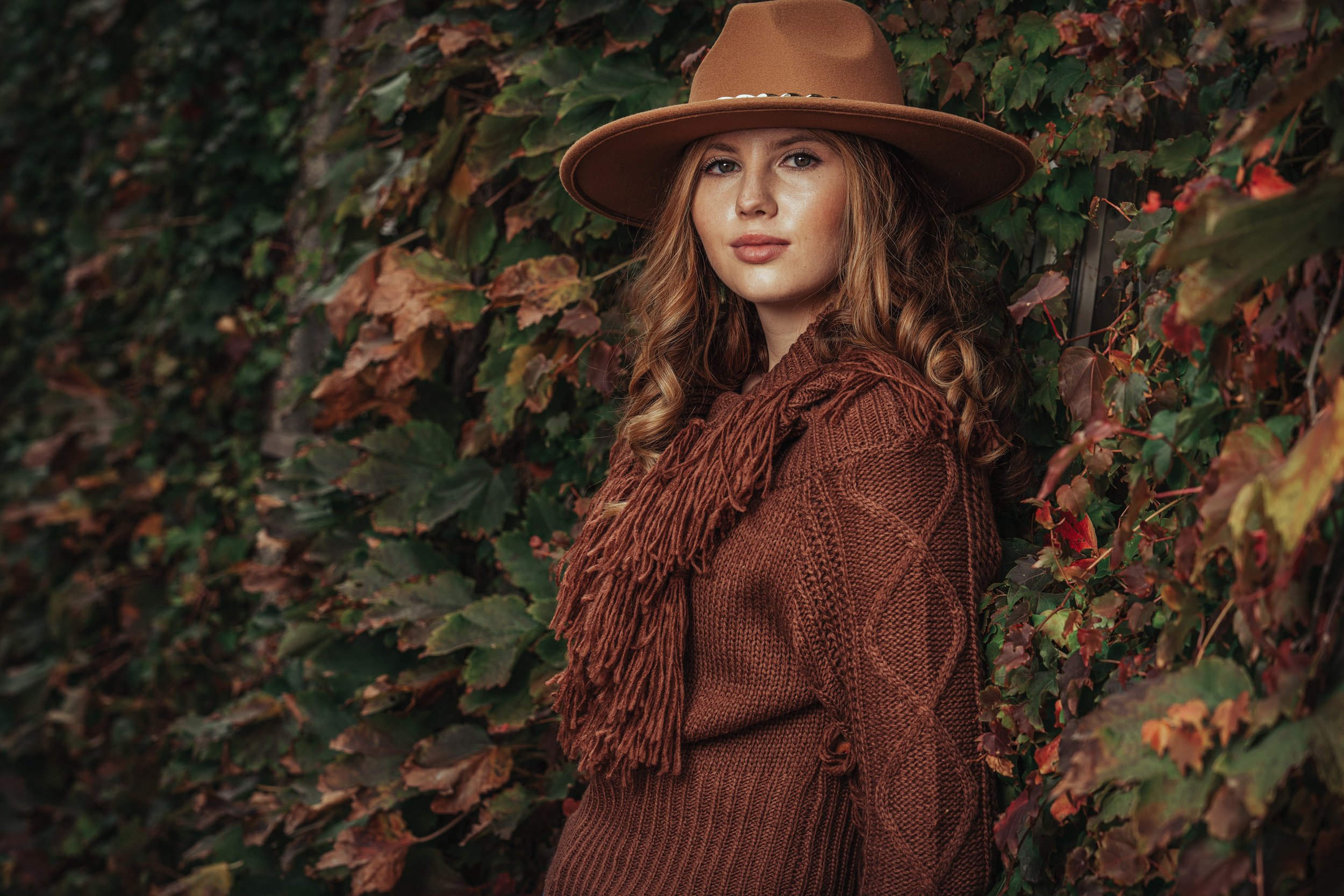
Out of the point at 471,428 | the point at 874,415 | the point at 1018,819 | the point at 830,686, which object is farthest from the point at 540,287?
the point at 1018,819

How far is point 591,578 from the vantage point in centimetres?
149

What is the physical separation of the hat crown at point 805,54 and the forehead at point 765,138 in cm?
5

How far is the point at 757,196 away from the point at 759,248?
65mm

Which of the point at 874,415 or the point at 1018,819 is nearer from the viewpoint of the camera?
the point at 1018,819

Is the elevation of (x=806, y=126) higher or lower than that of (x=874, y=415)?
higher

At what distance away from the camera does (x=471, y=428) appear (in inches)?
83.9

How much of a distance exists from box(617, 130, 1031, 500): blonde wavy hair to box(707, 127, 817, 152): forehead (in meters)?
0.02

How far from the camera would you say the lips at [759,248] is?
56.1 inches

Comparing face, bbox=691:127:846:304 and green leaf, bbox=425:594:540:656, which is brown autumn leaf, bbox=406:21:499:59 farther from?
green leaf, bbox=425:594:540:656

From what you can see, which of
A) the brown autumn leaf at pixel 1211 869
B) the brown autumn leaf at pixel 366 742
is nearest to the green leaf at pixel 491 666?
the brown autumn leaf at pixel 366 742

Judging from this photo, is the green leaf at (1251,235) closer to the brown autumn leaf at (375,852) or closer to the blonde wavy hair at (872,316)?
the blonde wavy hair at (872,316)

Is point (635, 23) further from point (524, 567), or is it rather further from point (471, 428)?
point (524, 567)

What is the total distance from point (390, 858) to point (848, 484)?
1217mm

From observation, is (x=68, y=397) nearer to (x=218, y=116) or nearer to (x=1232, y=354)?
(x=218, y=116)
